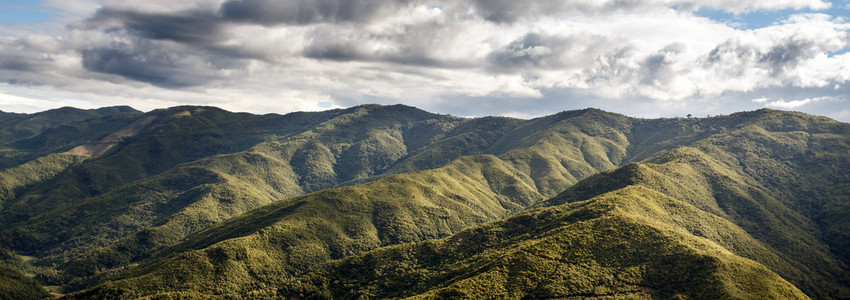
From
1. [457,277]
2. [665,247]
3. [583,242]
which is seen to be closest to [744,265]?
[665,247]

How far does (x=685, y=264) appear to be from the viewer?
6791 inches

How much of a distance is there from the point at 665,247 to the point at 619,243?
16473 millimetres

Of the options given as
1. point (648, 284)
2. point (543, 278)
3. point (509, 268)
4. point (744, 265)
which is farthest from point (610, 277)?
point (744, 265)

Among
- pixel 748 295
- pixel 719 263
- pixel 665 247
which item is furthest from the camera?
pixel 665 247

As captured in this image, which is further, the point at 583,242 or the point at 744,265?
the point at 583,242

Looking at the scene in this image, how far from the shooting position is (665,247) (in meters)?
184

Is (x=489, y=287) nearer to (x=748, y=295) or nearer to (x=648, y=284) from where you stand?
(x=648, y=284)

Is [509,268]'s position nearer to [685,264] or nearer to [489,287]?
[489,287]

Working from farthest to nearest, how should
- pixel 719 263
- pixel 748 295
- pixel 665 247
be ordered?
pixel 665 247
pixel 719 263
pixel 748 295

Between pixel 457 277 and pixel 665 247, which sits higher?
pixel 665 247

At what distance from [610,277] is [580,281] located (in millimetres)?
13117

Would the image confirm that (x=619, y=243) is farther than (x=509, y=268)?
Yes

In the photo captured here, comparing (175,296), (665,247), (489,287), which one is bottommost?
(175,296)

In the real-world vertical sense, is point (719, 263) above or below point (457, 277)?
above
